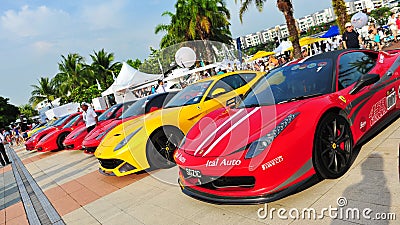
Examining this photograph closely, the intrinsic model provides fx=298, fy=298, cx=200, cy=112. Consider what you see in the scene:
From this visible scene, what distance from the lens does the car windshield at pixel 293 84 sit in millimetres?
3412

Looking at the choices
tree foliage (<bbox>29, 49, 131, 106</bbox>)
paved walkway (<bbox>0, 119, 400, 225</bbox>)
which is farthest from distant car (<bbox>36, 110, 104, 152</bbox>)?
tree foliage (<bbox>29, 49, 131, 106</bbox>)

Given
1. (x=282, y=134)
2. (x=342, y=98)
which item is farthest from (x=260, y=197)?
(x=342, y=98)

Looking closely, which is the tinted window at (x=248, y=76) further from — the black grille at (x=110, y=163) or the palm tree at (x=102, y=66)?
the palm tree at (x=102, y=66)

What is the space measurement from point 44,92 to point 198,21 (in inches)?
1358

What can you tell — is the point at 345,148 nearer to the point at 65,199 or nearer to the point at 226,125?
the point at 226,125

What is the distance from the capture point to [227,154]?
288 cm

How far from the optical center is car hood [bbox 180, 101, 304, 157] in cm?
293

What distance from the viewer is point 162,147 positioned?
4.97 m

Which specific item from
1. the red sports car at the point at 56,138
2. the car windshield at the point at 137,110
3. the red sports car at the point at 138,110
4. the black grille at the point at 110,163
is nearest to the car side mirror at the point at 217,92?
the red sports car at the point at 138,110

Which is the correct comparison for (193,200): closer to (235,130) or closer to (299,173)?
(235,130)

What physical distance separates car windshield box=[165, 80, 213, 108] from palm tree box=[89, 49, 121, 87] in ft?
131

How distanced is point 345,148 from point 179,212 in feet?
6.43

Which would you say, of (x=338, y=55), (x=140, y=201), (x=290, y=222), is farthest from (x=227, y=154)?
(x=338, y=55)

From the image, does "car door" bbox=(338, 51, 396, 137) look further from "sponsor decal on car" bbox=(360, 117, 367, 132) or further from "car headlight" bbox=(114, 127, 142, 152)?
"car headlight" bbox=(114, 127, 142, 152)
